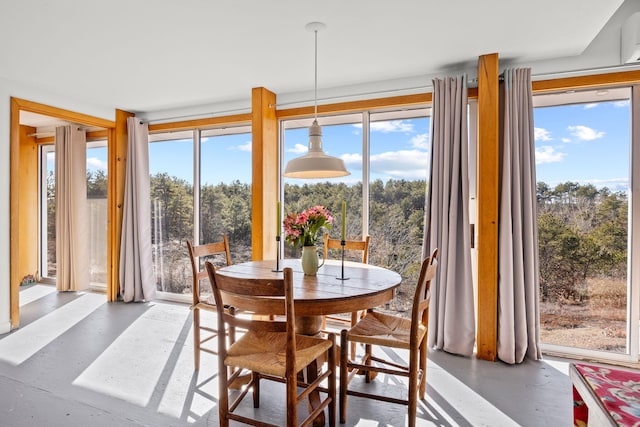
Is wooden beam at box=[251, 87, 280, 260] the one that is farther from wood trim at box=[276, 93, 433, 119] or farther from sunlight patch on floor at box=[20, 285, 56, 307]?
sunlight patch on floor at box=[20, 285, 56, 307]

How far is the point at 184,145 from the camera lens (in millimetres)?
4730

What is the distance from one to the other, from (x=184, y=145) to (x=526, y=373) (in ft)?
14.4

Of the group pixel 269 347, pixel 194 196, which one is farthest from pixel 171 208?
pixel 269 347

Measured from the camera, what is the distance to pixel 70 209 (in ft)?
17.1

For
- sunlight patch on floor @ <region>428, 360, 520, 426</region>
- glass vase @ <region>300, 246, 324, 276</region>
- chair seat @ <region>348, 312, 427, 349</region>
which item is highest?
glass vase @ <region>300, 246, 324, 276</region>

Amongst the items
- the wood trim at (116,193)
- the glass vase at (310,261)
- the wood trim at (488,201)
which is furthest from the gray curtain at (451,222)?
the wood trim at (116,193)

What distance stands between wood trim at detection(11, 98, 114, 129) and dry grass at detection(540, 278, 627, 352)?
17.0 ft

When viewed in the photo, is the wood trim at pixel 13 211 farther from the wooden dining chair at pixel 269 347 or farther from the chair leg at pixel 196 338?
the wooden dining chair at pixel 269 347

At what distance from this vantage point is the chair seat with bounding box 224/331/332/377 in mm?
1765

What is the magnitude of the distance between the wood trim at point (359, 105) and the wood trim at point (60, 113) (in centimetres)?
231

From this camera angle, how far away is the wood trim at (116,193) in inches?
183

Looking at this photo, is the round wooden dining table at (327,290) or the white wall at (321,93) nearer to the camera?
the round wooden dining table at (327,290)

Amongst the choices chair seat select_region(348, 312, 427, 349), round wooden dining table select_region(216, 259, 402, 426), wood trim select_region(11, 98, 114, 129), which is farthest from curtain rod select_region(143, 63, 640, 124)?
chair seat select_region(348, 312, 427, 349)

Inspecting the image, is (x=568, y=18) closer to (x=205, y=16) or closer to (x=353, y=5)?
(x=353, y=5)
